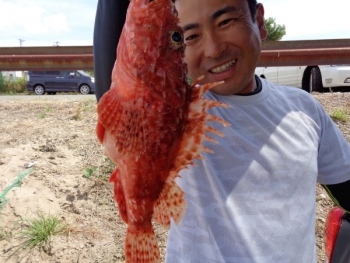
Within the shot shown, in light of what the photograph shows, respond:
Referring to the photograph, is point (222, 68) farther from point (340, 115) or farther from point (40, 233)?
point (340, 115)

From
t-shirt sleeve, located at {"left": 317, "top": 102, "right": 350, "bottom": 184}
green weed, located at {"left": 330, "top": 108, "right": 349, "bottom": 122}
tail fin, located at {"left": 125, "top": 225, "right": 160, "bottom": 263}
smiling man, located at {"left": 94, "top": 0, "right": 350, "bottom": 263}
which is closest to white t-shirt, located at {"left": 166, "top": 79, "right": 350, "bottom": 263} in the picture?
smiling man, located at {"left": 94, "top": 0, "right": 350, "bottom": 263}

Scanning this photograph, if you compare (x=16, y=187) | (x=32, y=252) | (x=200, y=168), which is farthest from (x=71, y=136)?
(x=200, y=168)

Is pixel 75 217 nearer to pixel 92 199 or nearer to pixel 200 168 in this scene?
pixel 92 199

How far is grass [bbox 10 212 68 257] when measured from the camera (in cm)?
333

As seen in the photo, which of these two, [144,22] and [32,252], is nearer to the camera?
[144,22]

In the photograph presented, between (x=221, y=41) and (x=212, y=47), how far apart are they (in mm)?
80

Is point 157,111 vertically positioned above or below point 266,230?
above

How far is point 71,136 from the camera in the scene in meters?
4.78

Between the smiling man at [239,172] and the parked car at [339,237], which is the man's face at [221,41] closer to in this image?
the smiling man at [239,172]

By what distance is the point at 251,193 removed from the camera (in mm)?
1507

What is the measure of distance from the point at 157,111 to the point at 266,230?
2.77ft

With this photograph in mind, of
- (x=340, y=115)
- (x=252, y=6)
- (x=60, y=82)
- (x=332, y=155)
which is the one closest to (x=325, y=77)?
(x=340, y=115)

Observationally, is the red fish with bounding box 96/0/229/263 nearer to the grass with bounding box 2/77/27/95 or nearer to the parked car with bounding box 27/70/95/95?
the parked car with bounding box 27/70/95/95

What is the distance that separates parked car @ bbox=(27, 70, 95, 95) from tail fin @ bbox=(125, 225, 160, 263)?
69.4ft
